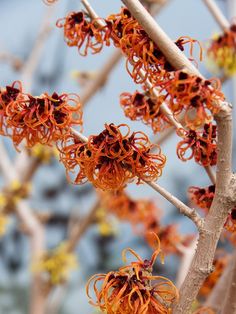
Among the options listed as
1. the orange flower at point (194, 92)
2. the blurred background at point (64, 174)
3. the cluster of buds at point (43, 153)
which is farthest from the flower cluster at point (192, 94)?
the blurred background at point (64, 174)

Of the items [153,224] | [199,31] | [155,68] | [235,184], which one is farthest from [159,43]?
[199,31]

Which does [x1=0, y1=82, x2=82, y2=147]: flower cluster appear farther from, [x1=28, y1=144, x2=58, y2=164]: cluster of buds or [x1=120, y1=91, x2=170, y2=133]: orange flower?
[x1=28, y1=144, x2=58, y2=164]: cluster of buds

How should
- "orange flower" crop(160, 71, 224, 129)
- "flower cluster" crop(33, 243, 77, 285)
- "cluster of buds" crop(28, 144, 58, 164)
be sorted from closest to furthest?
"orange flower" crop(160, 71, 224, 129), "cluster of buds" crop(28, 144, 58, 164), "flower cluster" crop(33, 243, 77, 285)

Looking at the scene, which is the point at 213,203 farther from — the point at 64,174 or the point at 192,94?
the point at 64,174

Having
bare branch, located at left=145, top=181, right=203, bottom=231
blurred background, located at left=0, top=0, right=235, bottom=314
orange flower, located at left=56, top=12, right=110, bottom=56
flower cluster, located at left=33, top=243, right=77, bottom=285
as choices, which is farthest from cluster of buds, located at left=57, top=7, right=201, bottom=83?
blurred background, located at left=0, top=0, right=235, bottom=314

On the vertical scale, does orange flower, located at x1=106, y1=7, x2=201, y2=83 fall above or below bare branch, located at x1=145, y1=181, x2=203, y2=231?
above

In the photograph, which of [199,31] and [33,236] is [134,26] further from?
[199,31]
